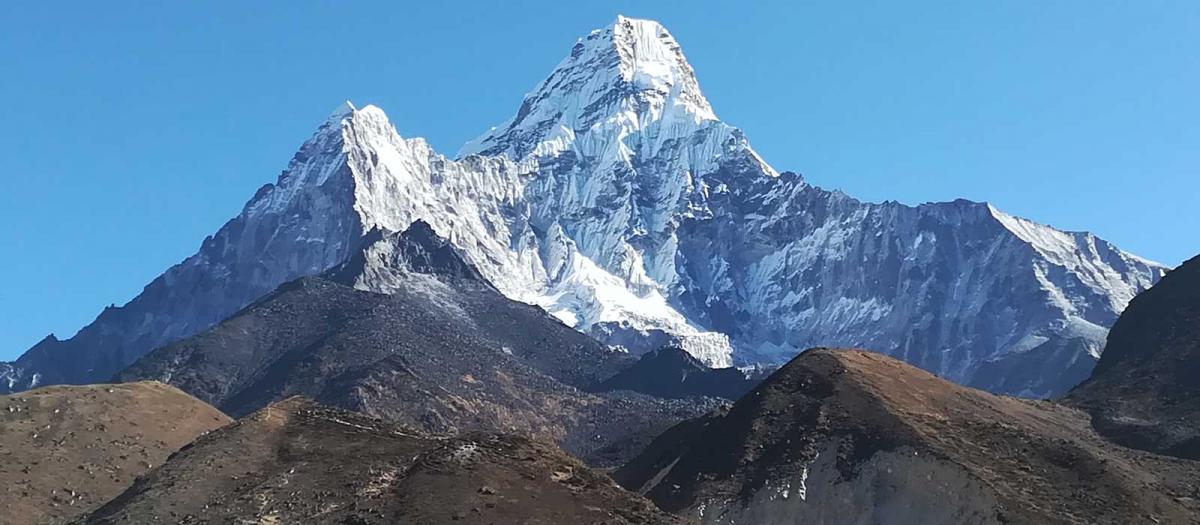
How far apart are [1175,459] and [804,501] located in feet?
127

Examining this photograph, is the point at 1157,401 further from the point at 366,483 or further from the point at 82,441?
the point at 82,441

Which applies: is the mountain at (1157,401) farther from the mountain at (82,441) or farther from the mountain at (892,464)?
the mountain at (82,441)

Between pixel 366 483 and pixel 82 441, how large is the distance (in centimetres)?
4994

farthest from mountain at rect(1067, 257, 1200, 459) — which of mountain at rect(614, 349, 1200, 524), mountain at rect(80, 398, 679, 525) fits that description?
mountain at rect(80, 398, 679, 525)

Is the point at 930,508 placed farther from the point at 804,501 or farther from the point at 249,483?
the point at 249,483

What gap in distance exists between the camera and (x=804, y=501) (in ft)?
459

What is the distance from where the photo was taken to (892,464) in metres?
140

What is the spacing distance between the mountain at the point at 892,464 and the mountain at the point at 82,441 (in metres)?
43.9

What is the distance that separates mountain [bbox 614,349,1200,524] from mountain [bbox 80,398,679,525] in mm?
38698

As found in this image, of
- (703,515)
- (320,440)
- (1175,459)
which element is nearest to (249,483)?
(320,440)

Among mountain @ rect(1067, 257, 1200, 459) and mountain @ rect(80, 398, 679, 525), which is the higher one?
mountain @ rect(1067, 257, 1200, 459)

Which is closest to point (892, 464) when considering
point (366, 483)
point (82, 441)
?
point (366, 483)

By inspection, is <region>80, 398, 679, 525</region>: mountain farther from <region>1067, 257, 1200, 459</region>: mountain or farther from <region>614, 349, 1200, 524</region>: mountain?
<region>1067, 257, 1200, 459</region>: mountain

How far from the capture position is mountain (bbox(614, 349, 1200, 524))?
5192 inches
